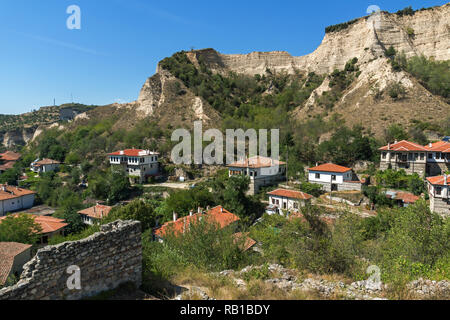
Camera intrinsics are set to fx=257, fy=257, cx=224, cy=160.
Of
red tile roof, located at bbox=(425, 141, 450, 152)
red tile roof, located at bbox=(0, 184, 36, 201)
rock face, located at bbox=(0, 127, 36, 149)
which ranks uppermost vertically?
rock face, located at bbox=(0, 127, 36, 149)

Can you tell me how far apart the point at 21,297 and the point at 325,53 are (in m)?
59.1

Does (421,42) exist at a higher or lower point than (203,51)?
lower

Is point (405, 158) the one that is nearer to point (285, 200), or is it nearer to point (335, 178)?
point (335, 178)

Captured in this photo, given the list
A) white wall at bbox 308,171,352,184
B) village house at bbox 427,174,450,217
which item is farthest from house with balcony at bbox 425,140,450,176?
white wall at bbox 308,171,352,184

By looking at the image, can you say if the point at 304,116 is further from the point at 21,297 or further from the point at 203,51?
the point at 21,297

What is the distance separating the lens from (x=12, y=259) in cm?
1488

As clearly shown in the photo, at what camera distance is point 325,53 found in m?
52.7

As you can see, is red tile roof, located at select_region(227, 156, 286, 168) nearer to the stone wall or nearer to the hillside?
the hillside

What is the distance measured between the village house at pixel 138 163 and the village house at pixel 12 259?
63.8 feet

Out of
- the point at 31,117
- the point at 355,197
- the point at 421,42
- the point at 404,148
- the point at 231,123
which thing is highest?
the point at 421,42

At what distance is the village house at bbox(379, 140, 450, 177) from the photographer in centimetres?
2441

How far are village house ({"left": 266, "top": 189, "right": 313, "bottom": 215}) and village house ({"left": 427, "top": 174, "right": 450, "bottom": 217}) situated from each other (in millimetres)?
9184

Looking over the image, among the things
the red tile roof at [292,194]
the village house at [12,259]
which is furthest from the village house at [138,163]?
the village house at [12,259]

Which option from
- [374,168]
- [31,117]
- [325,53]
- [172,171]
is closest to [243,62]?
[325,53]
